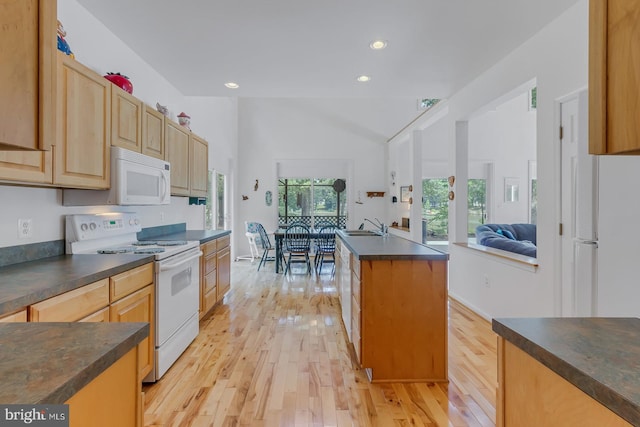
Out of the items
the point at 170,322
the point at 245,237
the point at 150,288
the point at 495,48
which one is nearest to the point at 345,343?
the point at 170,322

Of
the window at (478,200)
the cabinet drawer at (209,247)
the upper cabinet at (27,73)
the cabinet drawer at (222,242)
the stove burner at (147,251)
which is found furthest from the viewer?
the window at (478,200)

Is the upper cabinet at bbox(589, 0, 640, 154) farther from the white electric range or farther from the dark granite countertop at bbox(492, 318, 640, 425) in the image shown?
the white electric range

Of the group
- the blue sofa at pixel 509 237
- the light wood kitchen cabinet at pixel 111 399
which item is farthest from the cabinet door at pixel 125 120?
the blue sofa at pixel 509 237

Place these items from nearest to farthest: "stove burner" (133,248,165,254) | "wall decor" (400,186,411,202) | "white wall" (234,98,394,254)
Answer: "stove burner" (133,248,165,254)
"wall decor" (400,186,411,202)
"white wall" (234,98,394,254)

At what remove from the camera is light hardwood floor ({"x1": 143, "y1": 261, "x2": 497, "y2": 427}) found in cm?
179

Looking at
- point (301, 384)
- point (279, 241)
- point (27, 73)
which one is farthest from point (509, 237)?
point (27, 73)

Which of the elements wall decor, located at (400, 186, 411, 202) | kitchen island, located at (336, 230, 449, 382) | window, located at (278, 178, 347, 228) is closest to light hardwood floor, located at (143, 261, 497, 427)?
kitchen island, located at (336, 230, 449, 382)

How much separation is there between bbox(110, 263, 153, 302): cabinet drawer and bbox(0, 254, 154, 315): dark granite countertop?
0.13 ft

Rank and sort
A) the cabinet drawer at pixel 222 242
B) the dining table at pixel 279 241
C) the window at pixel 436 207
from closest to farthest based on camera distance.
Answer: the cabinet drawer at pixel 222 242 < the dining table at pixel 279 241 < the window at pixel 436 207

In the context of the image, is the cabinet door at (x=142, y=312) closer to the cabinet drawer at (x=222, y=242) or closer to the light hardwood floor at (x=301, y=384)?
the light hardwood floor at (x=301, y=384)

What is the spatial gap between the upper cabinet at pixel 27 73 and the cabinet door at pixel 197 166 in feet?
9.55

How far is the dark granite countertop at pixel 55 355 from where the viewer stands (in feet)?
1.82

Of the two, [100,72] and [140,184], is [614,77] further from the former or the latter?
[100,72]

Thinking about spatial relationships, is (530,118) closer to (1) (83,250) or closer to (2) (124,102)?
(2) (124,102)
